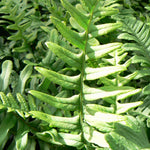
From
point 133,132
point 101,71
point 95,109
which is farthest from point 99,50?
point 133,132

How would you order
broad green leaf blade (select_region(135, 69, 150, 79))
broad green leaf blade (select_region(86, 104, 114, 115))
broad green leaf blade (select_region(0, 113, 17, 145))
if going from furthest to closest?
broad green leaf blade (select_region(135, 69, 150, 79)) → broad green leaf blade (select_region(0, 113, 17, 145)) → broad green leaf blade (select_region(86, 104, 114, 115))

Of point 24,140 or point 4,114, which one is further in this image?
point 4,114

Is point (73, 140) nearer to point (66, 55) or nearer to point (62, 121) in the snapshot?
point (62, 121)

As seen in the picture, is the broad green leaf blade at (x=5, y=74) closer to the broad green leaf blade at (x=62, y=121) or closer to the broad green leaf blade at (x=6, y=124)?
the broad green leaf blade at (x=6, y=124)

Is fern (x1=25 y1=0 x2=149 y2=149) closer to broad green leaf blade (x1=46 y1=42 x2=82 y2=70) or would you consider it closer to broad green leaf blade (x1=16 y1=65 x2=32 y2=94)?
broad green leaf blade (x1=46 y1=42 x2=82 y2=70)

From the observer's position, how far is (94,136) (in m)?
0.59

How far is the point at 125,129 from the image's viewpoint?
63 centimetres

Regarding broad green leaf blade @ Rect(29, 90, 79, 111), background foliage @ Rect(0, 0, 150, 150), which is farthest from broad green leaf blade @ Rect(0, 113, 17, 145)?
broad green leaf blade @ Rect(29, 90, 79, 111)

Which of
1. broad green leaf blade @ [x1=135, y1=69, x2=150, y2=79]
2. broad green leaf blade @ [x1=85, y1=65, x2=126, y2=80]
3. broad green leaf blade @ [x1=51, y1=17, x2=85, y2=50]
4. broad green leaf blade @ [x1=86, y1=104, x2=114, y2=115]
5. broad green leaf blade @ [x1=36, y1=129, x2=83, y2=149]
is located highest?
broad green leaf blade @ [x1=51, y1=17, x2=85, y2=50]

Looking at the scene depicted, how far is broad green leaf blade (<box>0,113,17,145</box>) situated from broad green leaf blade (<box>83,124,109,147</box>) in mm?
263

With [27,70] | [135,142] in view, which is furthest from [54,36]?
[135,142]

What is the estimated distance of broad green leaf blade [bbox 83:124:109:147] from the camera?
22.2 inches

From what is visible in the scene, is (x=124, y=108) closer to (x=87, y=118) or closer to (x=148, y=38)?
(x=87, y=118)

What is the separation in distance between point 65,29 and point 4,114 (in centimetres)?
46
